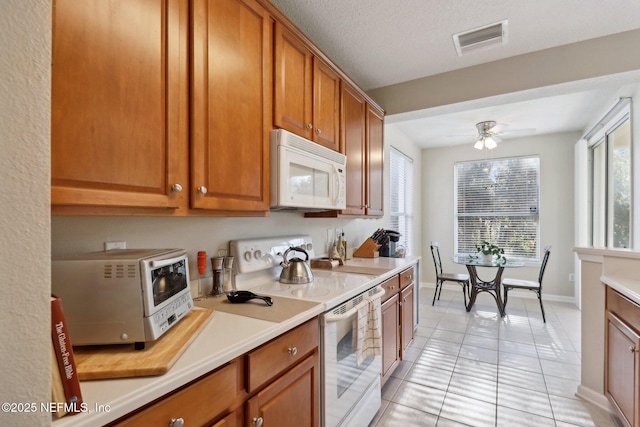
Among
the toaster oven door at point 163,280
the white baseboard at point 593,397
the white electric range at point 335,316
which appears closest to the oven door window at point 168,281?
the toaster oven door at point 163,280

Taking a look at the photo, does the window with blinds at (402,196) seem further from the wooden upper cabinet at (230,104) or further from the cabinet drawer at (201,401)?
the cabinet drawer at (201,401)

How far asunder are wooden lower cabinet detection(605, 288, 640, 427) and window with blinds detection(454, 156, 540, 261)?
3.28 meters

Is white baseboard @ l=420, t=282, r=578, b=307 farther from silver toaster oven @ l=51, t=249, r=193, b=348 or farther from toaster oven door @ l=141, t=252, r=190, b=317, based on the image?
silver toaster oven @ l=51, t=249, r=193, b=348

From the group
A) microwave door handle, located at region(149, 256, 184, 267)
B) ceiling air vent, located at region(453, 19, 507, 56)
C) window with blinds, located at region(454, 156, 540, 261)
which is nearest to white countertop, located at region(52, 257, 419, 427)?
microwave door handle, located at region(149, 256, 184, 267)

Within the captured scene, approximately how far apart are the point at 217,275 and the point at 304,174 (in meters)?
0.74

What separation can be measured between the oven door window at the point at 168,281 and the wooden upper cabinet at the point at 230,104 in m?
0.24

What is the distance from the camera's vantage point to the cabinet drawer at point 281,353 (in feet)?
3.35

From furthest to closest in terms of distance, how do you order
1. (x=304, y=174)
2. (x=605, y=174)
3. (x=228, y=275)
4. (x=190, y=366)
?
(x=605, y=174), (x=304, y=174), (x=228, y=275), (x=190, y=366)

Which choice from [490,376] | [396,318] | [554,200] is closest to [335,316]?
[396,318]

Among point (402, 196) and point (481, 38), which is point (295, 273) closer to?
point (481, 38)


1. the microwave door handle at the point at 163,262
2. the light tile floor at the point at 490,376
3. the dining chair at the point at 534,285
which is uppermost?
the microwave door handle at the point at 163,262

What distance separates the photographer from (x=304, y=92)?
6.08 feet

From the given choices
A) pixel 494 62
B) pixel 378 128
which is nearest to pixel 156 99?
pixel 378 128

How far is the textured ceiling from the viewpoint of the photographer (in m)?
1.85
